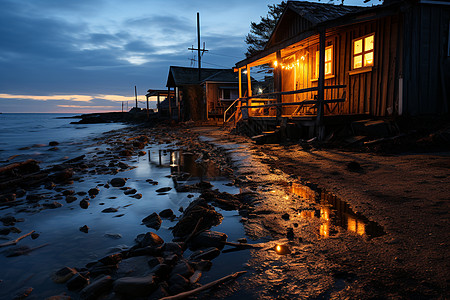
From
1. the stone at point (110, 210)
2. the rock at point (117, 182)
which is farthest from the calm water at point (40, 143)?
the stone at point (110, 210)

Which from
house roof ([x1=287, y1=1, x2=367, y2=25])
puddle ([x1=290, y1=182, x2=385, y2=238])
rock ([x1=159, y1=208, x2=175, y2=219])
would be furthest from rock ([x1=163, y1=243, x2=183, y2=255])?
house roof ([x1=287, y1=1, x2=367, y2=25])

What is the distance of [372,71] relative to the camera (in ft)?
30.7

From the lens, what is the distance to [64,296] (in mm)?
2115

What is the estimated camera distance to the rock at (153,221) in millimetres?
3509

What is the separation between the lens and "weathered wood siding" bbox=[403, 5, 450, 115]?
27.0 feet

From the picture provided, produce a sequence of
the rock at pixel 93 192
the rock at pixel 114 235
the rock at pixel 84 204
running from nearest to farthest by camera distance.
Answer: the rock at pixel 114 235
the rock at pixel 84 204
the rock at pixel 93 192

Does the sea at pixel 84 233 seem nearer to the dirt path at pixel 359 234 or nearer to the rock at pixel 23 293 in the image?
the rock at pixel 23 293

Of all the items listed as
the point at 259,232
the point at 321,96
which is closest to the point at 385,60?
the point at 321,96

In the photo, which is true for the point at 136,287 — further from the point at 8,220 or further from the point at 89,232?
the point at 8,220

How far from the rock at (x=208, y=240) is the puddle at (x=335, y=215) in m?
1.11

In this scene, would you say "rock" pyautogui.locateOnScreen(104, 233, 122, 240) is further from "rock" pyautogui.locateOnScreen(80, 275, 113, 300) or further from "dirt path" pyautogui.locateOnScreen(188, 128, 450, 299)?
"dirt path" pyautogui.locateOnScreen(188, 128, 450, 299)

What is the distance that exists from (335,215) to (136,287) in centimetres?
251

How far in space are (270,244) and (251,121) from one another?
36.6 feet

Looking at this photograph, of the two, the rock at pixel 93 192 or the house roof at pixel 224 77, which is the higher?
the house roof at pixel 224 77
